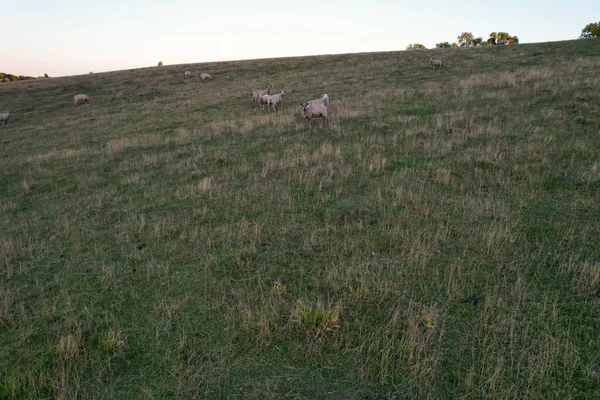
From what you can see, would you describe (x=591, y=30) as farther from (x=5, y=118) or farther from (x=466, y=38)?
(x=5, y=118)

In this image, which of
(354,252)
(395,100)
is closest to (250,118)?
(395,100)

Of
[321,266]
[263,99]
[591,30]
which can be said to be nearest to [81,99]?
[263,99]

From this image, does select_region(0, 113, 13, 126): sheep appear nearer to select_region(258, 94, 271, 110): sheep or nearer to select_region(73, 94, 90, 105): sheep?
select_region(73, 94, 90, 105): sheep

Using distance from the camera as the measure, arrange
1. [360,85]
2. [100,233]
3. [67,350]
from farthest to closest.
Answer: [360,85]
[100,233]
[67,350]

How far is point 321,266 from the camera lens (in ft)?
16.9

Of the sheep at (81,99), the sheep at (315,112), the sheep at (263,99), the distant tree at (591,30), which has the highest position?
the distant tree at (591,30)

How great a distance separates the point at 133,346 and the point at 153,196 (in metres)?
5.64

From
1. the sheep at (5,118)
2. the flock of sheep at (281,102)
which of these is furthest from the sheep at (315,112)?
the sheep at (5,118)

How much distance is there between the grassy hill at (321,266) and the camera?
342 cm

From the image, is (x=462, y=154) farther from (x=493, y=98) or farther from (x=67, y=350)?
(x=67, y=350)

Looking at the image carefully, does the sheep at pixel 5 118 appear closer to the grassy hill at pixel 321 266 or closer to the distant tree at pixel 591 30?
the grassy hill at pixel 321 266

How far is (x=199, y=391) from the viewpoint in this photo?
10.9 feet

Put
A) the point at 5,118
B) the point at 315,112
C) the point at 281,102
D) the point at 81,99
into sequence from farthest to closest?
the point at 81,99 → the point at 5,118 → the point at 281,102 → the point at 315,112

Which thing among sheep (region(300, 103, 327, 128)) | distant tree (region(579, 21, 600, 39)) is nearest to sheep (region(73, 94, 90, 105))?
sheep (region(300, 103, 327, 128))
